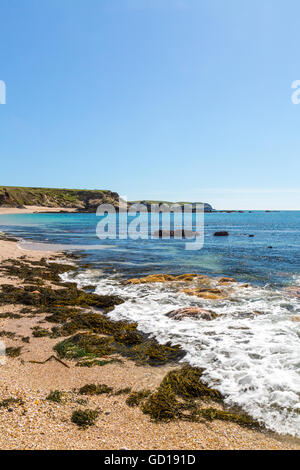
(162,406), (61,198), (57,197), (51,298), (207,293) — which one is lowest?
(162,406)

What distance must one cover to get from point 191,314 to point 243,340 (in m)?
2.60

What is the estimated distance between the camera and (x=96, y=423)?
5000 mm

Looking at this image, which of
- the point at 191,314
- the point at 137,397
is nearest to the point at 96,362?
the point at 137,397

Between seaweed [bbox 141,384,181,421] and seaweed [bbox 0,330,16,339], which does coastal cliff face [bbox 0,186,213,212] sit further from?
seaweed [bbox 141,384,181,421]

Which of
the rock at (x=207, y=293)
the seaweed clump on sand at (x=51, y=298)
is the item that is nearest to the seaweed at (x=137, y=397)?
the seaweed clump on sand at (x=51, y=298)

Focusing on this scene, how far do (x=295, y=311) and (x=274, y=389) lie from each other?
6810mm

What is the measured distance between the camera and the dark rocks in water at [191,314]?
11.0 metres

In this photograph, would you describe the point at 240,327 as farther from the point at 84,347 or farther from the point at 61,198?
the point at 61,198

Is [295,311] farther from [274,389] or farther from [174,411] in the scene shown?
[174,411]

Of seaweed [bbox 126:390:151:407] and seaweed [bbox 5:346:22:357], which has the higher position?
seaweed [bbox 5:346:22:357]

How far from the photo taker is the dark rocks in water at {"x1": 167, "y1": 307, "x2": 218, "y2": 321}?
11.0 m

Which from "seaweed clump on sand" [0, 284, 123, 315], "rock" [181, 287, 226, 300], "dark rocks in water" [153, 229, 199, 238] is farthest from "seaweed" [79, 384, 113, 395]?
"dark rocks in water" [153, 229, 199, 238]

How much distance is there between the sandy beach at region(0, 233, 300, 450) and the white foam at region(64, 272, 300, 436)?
3.45 ft
